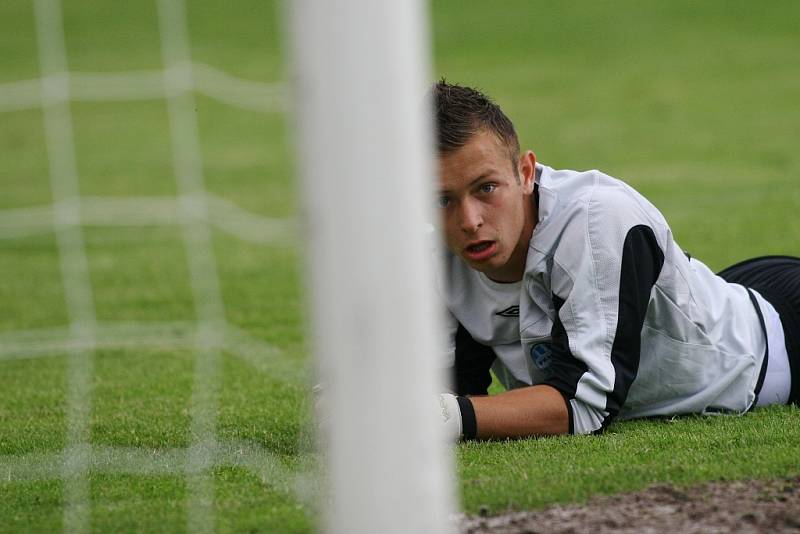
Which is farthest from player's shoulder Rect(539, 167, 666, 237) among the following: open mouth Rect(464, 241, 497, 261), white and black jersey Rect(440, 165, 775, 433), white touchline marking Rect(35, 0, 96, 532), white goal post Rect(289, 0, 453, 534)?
white goal post Rect(289, 0, 453, 534)

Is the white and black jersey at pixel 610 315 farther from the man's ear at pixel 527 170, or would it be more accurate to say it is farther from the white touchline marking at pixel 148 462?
the white touchline marking at pixel 148 462

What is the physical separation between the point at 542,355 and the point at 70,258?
6.87 metres

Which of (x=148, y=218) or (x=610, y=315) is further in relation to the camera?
(x=148, y=218)

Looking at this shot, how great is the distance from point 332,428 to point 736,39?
22.6 meters

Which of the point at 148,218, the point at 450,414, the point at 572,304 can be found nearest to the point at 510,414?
the point at 450,414

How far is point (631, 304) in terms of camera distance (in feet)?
12.6

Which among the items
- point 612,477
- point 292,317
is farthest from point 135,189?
point 612,477

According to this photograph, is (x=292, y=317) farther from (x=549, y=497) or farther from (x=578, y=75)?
(x=578, y=75)

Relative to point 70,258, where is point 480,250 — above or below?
below

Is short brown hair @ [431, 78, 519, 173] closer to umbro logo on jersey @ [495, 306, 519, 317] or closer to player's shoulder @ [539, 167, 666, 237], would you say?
player's shoulder @ [539, 167, 666, 237]

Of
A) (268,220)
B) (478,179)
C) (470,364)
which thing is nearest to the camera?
(478,179)

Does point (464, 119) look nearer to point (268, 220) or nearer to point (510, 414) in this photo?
point (510, 414)

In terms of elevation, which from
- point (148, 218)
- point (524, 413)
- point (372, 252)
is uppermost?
point (148, 218)

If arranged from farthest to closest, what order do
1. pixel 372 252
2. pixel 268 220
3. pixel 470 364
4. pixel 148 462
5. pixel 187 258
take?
pixel 268 220 < pixel 187 258 < pixel 470 364 < pixel 148 462 < pixel 372 252
